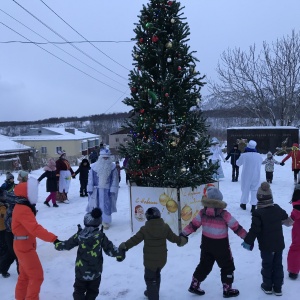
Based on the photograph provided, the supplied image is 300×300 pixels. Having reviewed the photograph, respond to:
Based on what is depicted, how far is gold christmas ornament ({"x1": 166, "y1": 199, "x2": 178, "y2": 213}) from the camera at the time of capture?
6.84 meters

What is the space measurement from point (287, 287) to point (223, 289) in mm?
908

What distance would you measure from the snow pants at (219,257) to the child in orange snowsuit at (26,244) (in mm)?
1943

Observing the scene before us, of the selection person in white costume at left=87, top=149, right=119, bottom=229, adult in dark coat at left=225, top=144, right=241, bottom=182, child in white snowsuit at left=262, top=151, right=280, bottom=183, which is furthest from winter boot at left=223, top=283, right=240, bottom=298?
adult in dark coat at left=225, top=144, right=241, bottom=182

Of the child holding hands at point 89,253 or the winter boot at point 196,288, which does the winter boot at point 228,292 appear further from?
the child holding hands at point 89,253

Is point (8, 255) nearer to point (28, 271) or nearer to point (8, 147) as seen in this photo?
point (28, 271)

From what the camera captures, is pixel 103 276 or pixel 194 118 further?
pixel 194 118

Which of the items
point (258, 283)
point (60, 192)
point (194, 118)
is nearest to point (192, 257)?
point (258, 283)

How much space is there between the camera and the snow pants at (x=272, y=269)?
446 cm

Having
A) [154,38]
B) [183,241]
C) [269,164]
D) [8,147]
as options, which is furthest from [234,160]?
[8,147]

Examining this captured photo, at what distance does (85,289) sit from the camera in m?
4.09

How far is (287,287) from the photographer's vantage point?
15.6 ft

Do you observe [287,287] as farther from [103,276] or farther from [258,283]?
[103,276]

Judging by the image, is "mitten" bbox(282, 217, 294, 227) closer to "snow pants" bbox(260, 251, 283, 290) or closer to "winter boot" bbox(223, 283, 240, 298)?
"snow pants" bbox(260, 251, 283, 290)

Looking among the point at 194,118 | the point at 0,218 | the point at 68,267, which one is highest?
the point at 194,118
